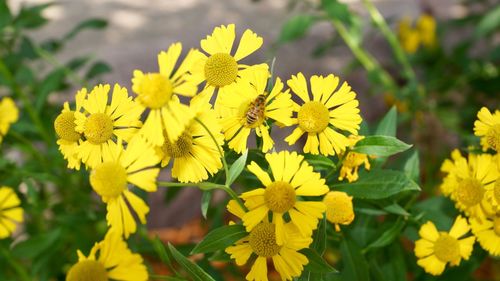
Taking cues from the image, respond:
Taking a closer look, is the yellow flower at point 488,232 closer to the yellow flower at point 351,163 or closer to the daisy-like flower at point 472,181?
the daisy-like flower at point 472,181

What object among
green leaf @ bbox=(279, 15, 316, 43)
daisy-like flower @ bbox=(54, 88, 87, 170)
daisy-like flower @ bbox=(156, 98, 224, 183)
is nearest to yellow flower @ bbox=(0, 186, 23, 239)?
daisy-like flower @ bbox=(54, 88, 87, 170)

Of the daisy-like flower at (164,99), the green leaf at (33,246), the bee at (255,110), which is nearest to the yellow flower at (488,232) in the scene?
the bee at (255,110)

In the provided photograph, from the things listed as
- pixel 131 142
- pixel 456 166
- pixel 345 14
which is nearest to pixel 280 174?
pixel 131 142

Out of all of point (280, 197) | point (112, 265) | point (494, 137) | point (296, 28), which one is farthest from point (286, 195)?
point (296, 28)

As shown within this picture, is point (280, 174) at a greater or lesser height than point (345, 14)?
lesser

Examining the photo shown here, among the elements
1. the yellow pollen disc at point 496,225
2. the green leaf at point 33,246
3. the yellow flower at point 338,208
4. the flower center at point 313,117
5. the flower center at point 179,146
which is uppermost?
the flower center at point 313,117

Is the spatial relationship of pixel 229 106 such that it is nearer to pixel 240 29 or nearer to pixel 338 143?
pixel 338 143

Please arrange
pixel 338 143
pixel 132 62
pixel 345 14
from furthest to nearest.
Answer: pixel 132 62, pixel 345 14, pixel 338 143
